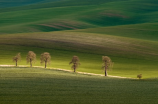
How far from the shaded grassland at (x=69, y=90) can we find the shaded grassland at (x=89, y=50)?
1606 centimetres

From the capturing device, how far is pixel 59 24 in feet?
344

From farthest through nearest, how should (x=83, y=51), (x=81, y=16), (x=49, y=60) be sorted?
1. (x=81, y=16)
2. (x=83, y=51)
3. (x=49, y=60)

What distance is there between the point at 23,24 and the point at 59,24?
10.1 metres

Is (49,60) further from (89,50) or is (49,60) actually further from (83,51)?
(89,50)

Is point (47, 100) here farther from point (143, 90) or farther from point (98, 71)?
point (98, 71)

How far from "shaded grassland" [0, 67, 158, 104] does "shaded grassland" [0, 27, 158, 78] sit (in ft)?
52.7

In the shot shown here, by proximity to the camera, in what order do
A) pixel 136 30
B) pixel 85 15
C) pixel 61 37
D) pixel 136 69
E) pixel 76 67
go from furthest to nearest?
pixel 85 15
pixel 136 30
pixel 61 37
pixel 136 69
pixel 76 67

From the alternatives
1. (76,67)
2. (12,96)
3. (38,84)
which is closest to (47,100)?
(12,96)

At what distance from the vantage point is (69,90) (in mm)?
35625

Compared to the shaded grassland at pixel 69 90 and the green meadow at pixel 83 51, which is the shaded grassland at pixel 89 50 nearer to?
the green meadow at pixel 83 51

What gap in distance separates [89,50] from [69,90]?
34.9 m

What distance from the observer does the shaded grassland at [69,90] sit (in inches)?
1267

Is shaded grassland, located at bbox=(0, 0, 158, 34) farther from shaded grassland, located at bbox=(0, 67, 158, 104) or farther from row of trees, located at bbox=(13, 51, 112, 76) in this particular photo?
shaded grassland, located at bbox=(0, 67, 158, 104)

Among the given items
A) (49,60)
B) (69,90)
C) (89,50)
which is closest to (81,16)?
(89,50)
